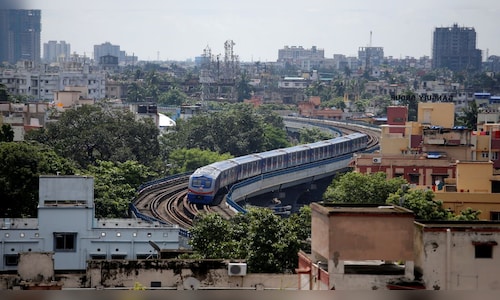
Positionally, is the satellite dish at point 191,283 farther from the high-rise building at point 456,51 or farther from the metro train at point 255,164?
the high-rise building at point 456,51

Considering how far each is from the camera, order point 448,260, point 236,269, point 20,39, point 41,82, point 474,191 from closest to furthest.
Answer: point 448,260, point 236,269, point 474,191, point 41,82, point 20,39

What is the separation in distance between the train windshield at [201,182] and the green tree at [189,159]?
6601 mm

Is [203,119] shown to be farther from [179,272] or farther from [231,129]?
[179,272]

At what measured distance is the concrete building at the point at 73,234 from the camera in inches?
340

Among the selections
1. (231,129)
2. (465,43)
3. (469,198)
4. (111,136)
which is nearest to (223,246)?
(469,198)

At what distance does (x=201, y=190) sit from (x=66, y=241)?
628 cm

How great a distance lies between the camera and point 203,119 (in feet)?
86.0

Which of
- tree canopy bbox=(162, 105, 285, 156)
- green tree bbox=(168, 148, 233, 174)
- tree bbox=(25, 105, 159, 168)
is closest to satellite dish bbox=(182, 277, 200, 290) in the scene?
tree bbox=(25, 105, 159, 168)

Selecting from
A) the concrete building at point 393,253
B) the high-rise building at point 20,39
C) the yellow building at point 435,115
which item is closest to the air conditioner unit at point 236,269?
the concrete building at point 393,253

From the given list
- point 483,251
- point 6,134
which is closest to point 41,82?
point 6,134

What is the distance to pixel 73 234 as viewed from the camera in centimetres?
876

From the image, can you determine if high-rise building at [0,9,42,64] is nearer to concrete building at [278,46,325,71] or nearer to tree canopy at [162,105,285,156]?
tree canopy at [162,105,285,156]

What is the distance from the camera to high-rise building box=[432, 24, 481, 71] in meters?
68.8

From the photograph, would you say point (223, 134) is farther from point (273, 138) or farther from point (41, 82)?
point (41, 82)
